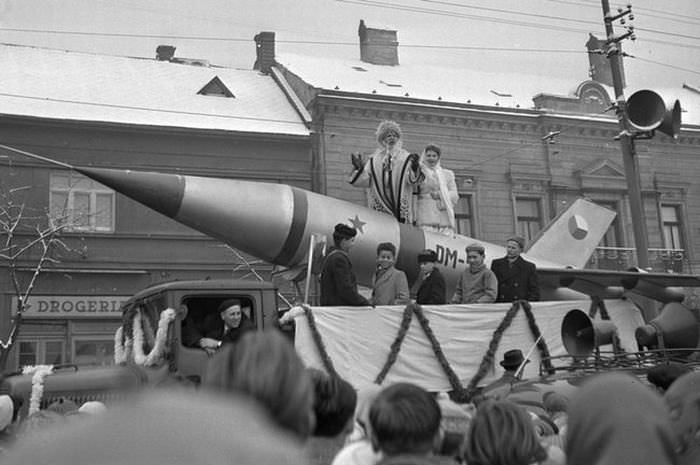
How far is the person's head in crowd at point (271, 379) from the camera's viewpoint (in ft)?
4.70

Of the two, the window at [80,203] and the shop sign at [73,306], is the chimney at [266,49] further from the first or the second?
the shop sign at [73,306]

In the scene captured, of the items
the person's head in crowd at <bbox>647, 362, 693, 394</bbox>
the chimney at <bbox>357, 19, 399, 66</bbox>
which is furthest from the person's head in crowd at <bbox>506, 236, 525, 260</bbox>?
the chimney at <bbox>357, 19, 399, 66</bbox>

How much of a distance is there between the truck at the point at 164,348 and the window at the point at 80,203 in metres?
14.0

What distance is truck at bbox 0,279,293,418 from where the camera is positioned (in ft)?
22.2

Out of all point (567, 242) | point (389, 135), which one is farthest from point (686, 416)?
point (567, 242)

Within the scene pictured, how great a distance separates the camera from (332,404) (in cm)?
282

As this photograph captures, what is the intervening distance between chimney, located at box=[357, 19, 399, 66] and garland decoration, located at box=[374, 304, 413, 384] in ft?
73.0

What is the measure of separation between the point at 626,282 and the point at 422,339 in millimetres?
3801

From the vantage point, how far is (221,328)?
23.4 feet

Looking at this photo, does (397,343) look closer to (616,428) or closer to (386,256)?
(386,256)

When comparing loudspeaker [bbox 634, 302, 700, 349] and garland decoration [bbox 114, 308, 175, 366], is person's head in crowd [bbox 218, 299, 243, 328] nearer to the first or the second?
garland decoration [bbox 114, 308, 175, 366]

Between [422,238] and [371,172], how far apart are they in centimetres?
102

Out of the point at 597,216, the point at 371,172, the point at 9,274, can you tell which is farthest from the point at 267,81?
the point at 371,172

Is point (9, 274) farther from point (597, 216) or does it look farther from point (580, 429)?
point (580, 429)
